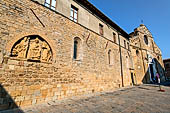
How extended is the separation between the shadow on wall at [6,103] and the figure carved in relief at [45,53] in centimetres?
218

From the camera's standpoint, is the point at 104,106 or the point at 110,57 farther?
the point at 110,57

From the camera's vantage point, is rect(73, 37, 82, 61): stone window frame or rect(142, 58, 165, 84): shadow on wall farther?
rect(142, 58, 165, 84): shadow on wall

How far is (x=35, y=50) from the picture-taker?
466 cm

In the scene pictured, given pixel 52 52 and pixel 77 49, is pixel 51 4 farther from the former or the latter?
pixel 77 49

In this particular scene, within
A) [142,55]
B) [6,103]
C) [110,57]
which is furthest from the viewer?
[142,55]

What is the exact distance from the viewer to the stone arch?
13.6ft

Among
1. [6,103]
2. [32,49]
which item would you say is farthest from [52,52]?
[6,103]

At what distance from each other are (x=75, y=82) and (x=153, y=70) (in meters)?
18.7

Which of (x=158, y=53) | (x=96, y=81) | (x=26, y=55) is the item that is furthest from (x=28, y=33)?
(x=158, y=53)

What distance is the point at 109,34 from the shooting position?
1085cm

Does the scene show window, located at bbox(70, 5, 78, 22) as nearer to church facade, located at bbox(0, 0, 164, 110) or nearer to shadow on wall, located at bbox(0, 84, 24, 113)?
church facade, located at bbox(0, 0, 164, 110)

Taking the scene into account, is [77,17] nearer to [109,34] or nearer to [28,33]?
[28,33]

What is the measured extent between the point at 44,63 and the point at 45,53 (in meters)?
0.61

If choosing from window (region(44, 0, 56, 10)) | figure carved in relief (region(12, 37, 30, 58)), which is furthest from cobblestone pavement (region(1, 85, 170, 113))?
window (region(44, 0, 56, 10))
